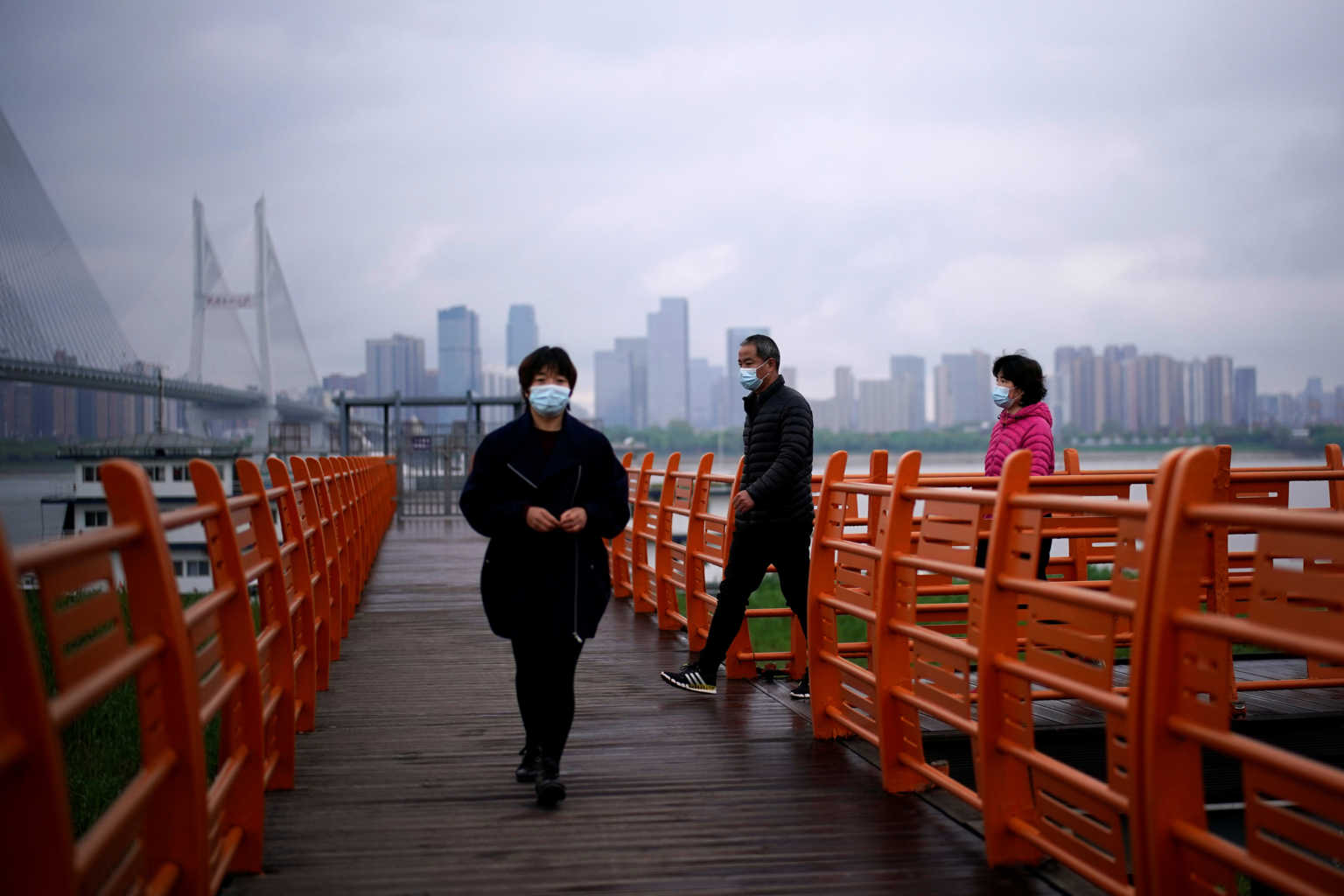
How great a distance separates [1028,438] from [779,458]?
1.63m

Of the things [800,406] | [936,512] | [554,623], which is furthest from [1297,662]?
[554,623]

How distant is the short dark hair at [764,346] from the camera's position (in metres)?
6.50

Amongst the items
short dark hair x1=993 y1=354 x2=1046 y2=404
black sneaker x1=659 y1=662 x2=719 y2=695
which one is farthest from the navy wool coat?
short dark hair x1=993 y1=354 x2=1046 y2=404

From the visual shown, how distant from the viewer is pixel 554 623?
453cm

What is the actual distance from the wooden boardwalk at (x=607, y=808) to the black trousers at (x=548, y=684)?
0.27 meters

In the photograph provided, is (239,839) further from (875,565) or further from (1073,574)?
(1073,574)

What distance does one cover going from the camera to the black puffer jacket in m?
6.28

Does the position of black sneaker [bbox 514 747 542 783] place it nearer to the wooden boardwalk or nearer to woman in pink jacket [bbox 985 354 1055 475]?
the wooden boardwalk

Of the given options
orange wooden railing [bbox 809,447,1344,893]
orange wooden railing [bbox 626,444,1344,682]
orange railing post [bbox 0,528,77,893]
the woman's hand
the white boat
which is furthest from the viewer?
the white boat

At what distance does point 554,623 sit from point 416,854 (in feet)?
3.29

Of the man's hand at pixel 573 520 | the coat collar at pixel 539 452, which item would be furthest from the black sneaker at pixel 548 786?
the coat collar at pixel 539 452

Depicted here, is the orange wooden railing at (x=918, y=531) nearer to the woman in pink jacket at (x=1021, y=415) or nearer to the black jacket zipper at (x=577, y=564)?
the woman in pink jacket at (x=1021, y=415)

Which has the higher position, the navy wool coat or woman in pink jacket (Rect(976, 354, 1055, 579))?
woman in pink jacket (Rect(976, 354, 1055, 579))

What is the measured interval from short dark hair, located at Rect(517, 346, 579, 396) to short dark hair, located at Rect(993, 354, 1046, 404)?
3414mm
